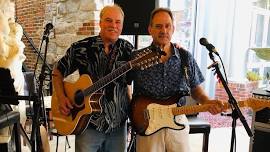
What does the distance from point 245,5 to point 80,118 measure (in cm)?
441

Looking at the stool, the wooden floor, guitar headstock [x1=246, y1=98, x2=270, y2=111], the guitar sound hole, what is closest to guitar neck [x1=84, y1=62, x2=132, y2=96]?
the guitar sound hole

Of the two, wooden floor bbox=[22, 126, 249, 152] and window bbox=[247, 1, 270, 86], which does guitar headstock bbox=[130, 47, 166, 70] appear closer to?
wooden floor bbox=[22, 126, 249, 152]

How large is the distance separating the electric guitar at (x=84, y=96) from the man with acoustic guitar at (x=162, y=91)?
0.08 meters

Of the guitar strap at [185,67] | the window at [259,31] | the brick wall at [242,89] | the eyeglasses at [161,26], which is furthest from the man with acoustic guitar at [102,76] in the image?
the window at [259,31]

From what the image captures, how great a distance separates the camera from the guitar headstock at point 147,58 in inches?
70.2

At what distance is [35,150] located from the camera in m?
2.01

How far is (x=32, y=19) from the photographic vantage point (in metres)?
5.74

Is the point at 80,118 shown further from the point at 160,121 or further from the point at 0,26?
the point at 0,26

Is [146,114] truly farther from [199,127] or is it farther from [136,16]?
[136,16]

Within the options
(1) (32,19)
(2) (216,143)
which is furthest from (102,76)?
(1) (32,19)

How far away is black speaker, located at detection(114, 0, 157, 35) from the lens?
3027mm

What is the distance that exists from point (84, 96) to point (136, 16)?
1.33m

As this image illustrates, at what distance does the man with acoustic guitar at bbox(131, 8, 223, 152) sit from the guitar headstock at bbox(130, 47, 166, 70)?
0.18ft

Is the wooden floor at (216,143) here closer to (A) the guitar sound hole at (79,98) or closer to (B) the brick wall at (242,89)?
(B) the brick wall at (242,89)
